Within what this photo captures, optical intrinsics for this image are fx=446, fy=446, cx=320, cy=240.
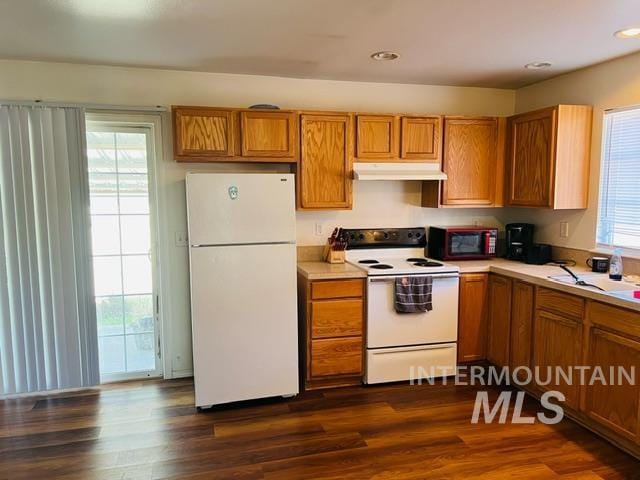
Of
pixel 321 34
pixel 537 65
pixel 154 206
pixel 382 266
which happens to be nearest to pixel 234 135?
pixel 154 206

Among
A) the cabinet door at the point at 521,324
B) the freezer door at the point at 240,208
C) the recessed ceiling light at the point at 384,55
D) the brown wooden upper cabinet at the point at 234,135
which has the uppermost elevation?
the recessed ceiling light at the point at 384,55

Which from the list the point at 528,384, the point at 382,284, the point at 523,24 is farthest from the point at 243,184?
the point at 528,384

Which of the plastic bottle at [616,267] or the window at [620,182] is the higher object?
the window at [620,182]

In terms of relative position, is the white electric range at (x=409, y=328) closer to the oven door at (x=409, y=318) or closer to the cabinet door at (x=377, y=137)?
the oven door at (x=409, y=318)

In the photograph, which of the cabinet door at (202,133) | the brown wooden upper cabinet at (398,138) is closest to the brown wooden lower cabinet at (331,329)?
the brown wooden upper cabinet at (398,138)

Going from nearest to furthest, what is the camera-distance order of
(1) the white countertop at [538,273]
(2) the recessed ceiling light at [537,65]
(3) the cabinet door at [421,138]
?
(1) the white countertop at [538,273] < (2) the recessed ceiling light at [537,65] < (3) the cabinet door at [421,138]

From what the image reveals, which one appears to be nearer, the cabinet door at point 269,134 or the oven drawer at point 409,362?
the cabinet door at point 269,134

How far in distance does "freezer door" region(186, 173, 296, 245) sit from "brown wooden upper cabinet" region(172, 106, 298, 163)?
41cm

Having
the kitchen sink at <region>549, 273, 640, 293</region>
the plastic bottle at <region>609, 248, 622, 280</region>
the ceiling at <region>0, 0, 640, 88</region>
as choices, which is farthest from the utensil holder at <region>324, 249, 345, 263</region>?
the plastic bottle at <region>609, 248, 622, 280</region>

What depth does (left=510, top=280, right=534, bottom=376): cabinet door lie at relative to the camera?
3.22 m

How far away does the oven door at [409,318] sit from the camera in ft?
11.1

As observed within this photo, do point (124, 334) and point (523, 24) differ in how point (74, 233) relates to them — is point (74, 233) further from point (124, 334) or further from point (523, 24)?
point (523, 24)

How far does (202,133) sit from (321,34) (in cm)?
115

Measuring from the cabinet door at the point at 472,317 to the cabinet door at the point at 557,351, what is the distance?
551 mm
